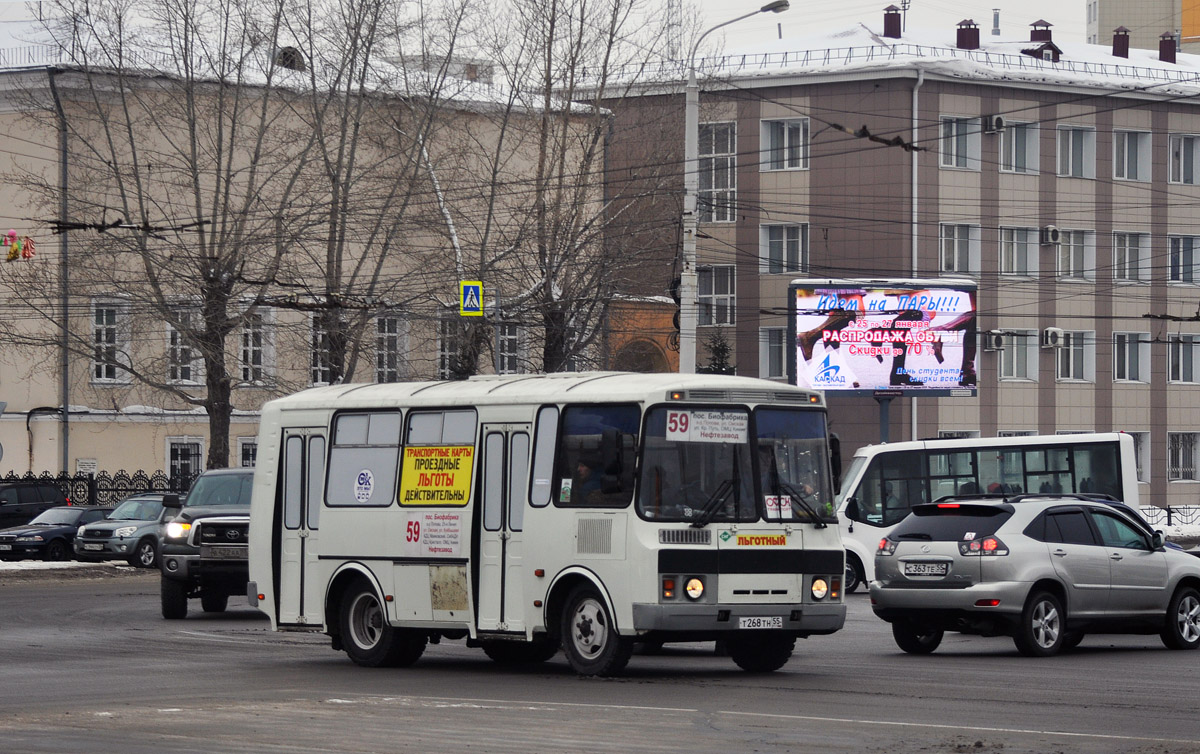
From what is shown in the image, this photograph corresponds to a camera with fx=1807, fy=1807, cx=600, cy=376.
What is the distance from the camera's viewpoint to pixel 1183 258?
61031 millimetres

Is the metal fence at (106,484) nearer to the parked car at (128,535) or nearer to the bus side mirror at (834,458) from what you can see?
the parked car at (128,535)

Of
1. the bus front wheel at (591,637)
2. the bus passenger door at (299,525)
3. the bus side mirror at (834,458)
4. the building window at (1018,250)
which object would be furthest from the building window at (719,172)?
the bus front wheel at (591,637)

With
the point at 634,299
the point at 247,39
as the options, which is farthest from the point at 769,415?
the point at 634,299

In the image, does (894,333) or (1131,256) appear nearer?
(894,333)

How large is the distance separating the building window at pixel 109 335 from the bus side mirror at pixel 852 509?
67.7 feet

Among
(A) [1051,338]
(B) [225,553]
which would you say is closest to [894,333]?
(A) [1051,338]

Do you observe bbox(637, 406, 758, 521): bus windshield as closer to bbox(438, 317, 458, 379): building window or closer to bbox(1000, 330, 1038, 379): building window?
bbox(438, 317, 458, 379): building window

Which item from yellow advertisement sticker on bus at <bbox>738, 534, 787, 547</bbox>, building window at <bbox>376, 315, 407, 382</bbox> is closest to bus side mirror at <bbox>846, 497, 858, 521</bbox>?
yellow advertisement sticker on bus at <bbox>738, 534, 787, 547</bbox>

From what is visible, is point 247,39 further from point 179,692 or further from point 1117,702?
point 1117,702

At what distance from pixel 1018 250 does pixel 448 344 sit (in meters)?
21.4

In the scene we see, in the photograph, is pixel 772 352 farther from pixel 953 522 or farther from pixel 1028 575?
pixel 1028 575

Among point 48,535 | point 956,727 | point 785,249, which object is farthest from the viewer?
point 785,249

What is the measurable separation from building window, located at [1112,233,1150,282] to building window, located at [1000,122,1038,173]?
4.16 meters

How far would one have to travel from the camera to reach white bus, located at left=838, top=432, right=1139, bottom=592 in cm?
2836
